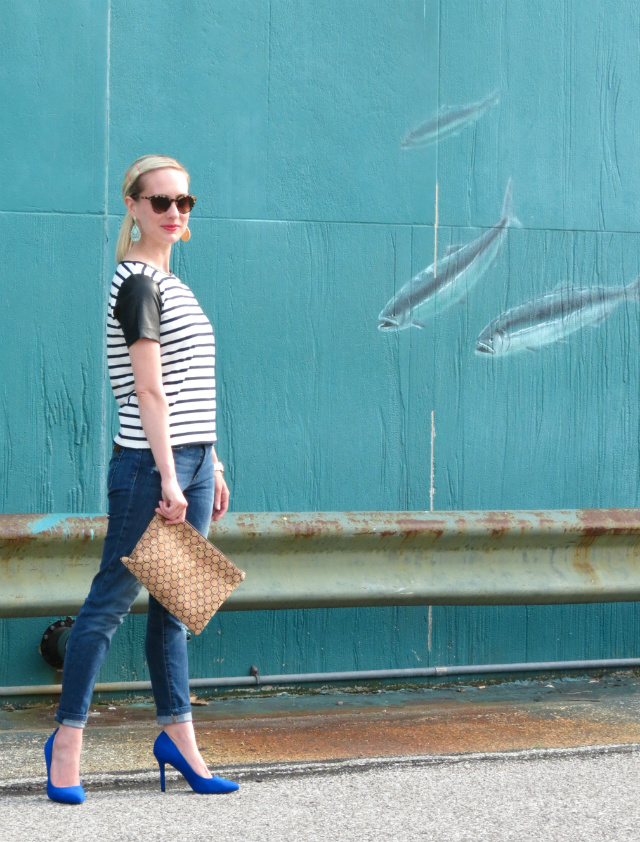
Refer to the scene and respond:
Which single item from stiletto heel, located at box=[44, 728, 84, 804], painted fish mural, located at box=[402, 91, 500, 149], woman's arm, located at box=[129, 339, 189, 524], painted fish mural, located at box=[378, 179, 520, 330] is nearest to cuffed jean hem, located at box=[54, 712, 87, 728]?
stiletto heel, located at box=[44, 728, 84, 804]

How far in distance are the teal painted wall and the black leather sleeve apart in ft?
4.89

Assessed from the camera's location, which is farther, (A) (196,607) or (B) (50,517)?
(B) (50,517)

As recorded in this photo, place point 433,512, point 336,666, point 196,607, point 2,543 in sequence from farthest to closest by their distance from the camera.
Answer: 1. point 336,666
2. point 433,512
3. point 2,543
4. point 196,607

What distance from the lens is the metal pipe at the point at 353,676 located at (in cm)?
473

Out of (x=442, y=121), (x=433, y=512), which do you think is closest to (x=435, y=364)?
(x=433, y=512)

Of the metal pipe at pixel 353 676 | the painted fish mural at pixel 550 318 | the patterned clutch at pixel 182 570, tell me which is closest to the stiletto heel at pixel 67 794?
the patterned clutch at pixel 182 570

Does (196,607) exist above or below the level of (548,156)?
below

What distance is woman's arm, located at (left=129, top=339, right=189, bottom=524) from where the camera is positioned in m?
3.27

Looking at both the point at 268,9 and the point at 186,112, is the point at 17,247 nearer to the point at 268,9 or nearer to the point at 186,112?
the point at 186,112

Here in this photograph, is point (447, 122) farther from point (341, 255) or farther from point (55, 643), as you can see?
point (55, 643)

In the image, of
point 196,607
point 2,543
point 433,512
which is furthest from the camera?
point 433,512

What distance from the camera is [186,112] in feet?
15.9

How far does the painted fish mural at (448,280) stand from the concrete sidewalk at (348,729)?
1639 mm

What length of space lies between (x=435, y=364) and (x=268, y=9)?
5.51 ft
